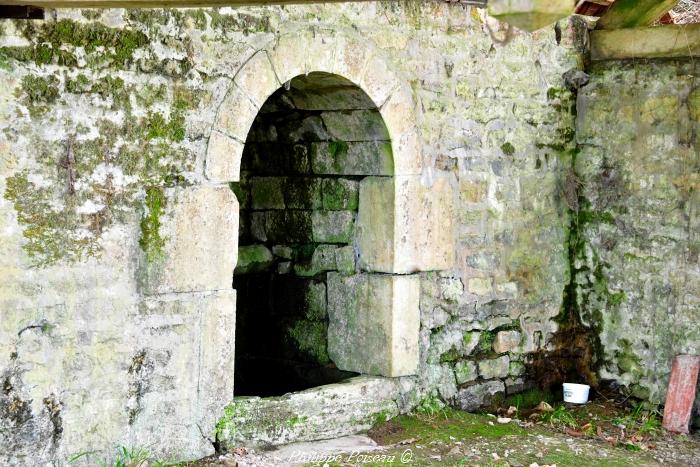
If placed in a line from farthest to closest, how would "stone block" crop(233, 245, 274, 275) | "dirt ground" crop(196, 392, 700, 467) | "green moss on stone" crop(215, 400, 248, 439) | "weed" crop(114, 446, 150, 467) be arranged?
"stone block" crop(233, 245, 274, 275)
"dirt ground" crop(196, 392, 700, 467)
"green moss on stone" crop(215, 400, 248, 439)
"weed" crop(114, 446, 150, 467)

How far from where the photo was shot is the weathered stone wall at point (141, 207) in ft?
15.3

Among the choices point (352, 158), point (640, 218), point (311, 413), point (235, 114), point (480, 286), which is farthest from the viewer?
point (640, 218)

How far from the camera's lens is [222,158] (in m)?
5.27

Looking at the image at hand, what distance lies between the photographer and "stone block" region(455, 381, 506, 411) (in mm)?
6527

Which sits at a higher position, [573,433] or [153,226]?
[153,226]

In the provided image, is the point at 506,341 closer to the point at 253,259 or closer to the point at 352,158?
the point at 352,158

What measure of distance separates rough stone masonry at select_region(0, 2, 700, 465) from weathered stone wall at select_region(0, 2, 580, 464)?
0.01 metres

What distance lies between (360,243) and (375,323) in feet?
1.55

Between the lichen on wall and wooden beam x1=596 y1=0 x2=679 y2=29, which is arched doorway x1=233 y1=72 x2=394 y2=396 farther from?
wooden beam x1=596 y1=0 x2=679 y2=29

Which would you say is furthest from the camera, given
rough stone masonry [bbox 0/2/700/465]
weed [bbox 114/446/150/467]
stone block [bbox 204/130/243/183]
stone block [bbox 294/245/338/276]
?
stone block [bbox 294/245/338/276]

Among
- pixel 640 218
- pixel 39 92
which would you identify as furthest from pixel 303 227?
pixel 39 92

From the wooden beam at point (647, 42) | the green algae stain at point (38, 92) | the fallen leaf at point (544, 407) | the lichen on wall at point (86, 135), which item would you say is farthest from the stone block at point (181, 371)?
the wooden beam at point (647, 42)

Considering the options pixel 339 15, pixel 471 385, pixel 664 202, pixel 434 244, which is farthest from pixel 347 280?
pixel 664 202

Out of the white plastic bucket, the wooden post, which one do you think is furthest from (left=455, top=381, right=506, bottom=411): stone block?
the wooden post
